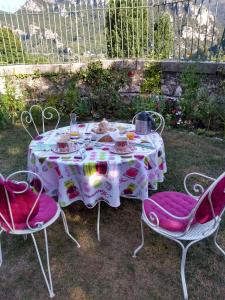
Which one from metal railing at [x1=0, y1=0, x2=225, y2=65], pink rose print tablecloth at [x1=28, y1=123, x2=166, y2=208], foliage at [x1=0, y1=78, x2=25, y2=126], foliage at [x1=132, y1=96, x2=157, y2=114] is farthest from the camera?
metal railing at [x1=0, y1=0, x2=225, y2=65]

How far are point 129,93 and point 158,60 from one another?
0.91m

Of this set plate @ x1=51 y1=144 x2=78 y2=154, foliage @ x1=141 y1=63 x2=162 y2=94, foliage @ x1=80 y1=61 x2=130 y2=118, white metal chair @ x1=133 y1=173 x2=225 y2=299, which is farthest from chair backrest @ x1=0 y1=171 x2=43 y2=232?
foliage @ x1=141 y1=63 x2=162 y2=94

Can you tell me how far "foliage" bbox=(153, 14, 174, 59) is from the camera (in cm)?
586

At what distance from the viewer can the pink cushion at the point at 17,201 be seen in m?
1.74

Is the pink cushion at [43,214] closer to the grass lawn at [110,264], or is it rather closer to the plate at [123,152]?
the grass lawn at [110,264]

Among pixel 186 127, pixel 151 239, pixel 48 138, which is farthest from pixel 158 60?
pixel 151 239

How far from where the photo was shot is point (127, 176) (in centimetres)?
246

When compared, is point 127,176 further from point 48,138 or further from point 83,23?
point 83,23

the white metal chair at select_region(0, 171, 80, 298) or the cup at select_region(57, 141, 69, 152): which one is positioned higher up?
the cup at select_region(57, 141, 69, 152)

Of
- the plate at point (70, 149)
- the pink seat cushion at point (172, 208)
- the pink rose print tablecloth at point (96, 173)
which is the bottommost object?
the pink seat cushion at point (172, 208)

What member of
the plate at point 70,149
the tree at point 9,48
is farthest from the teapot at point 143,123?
the tree at point 9,48

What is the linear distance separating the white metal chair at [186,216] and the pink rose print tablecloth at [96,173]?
0.31m

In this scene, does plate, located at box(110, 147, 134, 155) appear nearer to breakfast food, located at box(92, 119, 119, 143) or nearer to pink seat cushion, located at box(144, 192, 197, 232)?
breakfast food, located at box(92, 119, 119, 143)

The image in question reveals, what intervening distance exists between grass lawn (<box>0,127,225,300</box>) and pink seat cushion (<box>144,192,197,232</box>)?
0.48 meters
